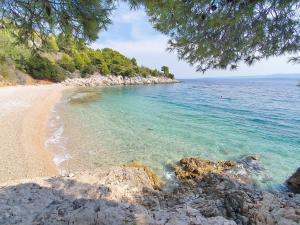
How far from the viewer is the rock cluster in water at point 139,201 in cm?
410

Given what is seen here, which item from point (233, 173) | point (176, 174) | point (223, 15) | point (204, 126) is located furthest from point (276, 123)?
point (223, 15)

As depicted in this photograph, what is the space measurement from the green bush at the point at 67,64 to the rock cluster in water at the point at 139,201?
162ft

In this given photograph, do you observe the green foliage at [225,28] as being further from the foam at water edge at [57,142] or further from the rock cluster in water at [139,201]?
the foam at water edge at [57,142]

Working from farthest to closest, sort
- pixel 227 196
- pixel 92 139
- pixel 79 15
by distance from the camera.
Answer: pixel 92 139 → pixel 227 196 → pixel 79 15

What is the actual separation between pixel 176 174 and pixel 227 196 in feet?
8.97

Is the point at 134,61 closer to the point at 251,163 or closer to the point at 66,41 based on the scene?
the point at 251,163

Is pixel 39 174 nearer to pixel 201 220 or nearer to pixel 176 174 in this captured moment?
pixel 176 174

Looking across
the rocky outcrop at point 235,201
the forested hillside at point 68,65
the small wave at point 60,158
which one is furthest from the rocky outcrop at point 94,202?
the forested hillside at point 68,65

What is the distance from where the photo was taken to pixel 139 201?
19.3 feet

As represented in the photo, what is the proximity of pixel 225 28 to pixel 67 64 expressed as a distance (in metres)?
54.0

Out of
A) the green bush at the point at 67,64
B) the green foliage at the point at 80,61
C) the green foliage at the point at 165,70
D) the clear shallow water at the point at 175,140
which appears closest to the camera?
the clear shallow water at the point at 175,140

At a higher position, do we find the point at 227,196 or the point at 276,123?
the point at 227,196

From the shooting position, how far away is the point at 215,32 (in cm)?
366

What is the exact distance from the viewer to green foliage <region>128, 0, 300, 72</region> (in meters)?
→ 3.05
